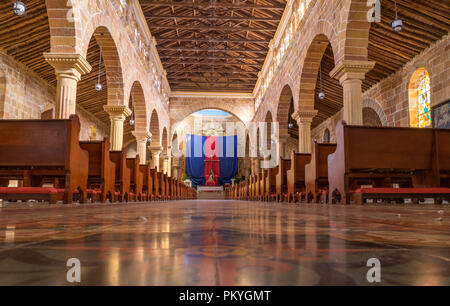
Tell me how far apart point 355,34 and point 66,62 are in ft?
19.3

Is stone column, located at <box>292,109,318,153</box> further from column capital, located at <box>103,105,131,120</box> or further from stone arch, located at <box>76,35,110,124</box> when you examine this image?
stone arch, located at <box>76,35,110,124</box>

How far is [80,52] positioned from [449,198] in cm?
685

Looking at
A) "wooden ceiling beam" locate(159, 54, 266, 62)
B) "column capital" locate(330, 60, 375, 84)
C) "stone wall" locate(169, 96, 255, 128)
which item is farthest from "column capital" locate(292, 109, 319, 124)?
"stone wall" locate(169, 96, 255, 128)

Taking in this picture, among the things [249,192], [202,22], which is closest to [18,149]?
[249,192]

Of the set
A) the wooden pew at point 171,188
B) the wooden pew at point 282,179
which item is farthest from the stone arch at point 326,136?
the wooden pew at point 282,179

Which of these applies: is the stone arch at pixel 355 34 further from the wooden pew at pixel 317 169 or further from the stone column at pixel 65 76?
the stone column at pixel 65 76

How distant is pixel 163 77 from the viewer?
1834cm

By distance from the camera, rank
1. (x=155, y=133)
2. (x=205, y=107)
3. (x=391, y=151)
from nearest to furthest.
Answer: (x=391, y=151), (x=155, y=133), (x=205, y=107)

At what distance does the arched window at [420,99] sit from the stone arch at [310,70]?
2.69 metres

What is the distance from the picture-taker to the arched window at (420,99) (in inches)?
372

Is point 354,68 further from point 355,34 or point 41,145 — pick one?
point 41,145

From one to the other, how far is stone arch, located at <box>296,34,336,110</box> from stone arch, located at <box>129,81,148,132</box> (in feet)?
20.6

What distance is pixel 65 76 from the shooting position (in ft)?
22.6

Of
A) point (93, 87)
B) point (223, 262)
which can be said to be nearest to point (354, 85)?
point (223, 262)
